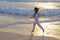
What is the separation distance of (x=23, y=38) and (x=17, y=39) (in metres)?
0.28

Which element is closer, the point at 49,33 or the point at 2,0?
the point at 49,33

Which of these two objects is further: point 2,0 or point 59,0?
point 59,0

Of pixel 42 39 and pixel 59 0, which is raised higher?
pixel 42 39

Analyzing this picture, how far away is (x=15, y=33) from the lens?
8031mm

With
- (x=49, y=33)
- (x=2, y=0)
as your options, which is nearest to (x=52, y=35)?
(x=49, y=33)

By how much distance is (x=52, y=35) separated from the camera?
807cm

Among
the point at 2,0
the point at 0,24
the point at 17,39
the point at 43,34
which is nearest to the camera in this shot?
the point at 17,39

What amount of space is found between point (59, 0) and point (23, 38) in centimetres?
1730

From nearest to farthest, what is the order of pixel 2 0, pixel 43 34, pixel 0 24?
pixel 43 34, pixel 0 24, pixel 2 0

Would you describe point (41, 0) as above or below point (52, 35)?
below

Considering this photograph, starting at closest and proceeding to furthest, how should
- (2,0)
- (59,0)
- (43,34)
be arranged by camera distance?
(43,34)
(2,0)
(59,0)

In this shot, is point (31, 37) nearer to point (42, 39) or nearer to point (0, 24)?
point (42, 39)

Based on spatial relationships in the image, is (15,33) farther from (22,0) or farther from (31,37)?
(22,0)

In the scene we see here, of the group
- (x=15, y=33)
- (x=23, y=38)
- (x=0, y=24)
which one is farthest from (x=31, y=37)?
(x=0, y=24)
